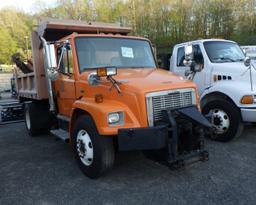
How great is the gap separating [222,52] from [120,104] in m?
3.69

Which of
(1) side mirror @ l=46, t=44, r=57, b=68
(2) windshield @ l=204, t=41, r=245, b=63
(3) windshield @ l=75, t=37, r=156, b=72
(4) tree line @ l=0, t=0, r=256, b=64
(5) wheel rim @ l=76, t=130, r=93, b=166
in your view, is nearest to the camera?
(5) wheel rim @ l=76, t=130, r=93, b=166

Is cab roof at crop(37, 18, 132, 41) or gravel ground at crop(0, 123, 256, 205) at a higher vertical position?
cab roof at crop(37, 18, 132, 41)

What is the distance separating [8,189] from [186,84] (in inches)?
122

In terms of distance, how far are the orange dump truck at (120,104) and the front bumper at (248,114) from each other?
161 cm

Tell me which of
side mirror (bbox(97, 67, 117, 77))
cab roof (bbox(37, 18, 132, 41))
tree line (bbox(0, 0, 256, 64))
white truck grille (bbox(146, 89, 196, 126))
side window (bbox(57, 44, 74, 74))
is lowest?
white truck grille (bbox(146, 89, 196, 126))

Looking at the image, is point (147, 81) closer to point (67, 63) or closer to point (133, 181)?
point (133, 181)

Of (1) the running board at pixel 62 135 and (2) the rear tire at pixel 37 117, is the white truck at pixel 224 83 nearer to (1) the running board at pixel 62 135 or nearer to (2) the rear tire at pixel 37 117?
(1) the running board at pixel 62 135

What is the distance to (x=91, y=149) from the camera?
13.6 ft

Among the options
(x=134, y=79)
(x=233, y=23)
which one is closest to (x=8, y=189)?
(x=134, y=79)

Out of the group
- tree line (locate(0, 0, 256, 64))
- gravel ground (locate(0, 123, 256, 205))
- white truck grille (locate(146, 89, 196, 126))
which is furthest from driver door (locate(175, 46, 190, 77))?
tree line (locate(0, 0, 256, 64))

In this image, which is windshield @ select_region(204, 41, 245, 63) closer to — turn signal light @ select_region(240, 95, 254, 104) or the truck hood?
turn signal light @ select_region(240, 95, 254, 104)

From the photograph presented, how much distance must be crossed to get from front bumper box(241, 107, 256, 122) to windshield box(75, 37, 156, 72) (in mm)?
1971

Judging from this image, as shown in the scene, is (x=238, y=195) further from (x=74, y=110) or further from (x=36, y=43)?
(x=36, y=43)

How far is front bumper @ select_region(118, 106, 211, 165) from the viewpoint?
11.7 feet
